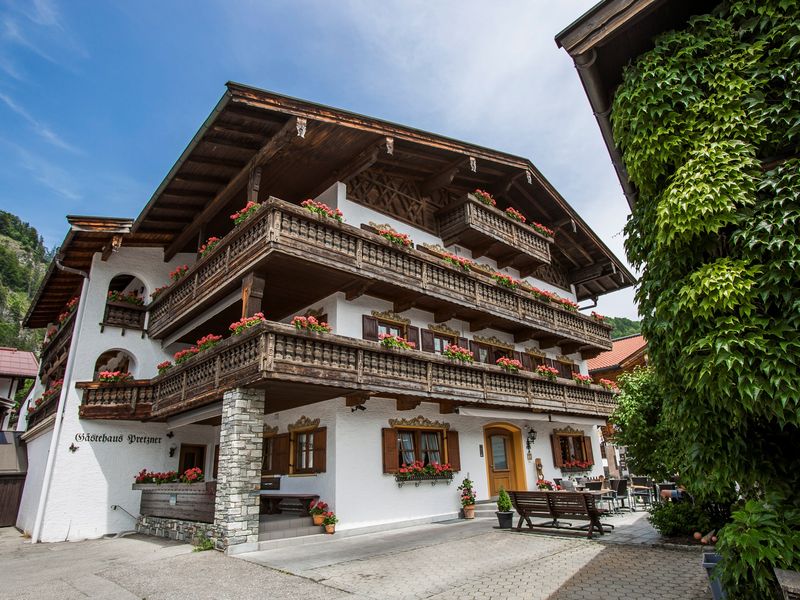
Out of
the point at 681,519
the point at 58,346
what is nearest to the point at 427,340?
the point at 681,519

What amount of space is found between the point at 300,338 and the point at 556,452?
1403 cm

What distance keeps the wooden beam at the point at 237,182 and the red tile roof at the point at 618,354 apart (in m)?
24.8

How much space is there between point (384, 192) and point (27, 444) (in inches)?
729

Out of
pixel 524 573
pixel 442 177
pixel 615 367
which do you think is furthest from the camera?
pixel 615 367

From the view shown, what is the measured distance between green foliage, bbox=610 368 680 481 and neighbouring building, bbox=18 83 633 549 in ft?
16.1

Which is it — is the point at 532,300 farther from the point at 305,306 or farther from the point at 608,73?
the point at 608,73

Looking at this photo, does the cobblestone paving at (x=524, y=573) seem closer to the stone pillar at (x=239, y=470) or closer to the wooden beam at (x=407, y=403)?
the stone pillar at (x=239, y=470)

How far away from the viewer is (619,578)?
24.4 feet

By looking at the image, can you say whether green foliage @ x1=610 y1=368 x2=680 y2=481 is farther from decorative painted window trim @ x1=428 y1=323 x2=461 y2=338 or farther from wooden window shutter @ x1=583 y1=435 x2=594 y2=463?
wooden window shutter @ x1=583 y1=435 x2=594 y2=463

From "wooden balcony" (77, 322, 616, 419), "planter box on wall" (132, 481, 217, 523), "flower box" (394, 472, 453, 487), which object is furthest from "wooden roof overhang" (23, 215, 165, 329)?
"flower box" (394, 472, 453, 487)

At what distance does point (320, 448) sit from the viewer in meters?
13.5

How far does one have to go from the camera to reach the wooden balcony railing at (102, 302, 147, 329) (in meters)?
16.9

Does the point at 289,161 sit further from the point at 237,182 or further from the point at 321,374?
the point at 321,374

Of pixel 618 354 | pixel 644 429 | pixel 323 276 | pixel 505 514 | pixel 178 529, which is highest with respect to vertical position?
pixel 618 354
